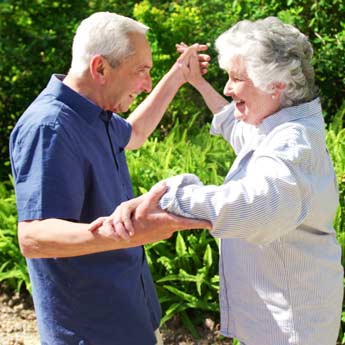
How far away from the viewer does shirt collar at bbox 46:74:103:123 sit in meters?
2.49

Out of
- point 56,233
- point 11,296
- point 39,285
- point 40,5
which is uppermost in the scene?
point 40,5

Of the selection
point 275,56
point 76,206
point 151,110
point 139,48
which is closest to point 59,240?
point 76,206

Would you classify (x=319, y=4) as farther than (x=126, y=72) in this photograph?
Yes

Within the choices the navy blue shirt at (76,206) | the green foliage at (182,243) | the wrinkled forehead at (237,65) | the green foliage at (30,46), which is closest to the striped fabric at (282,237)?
the wrinkled forehead at (237,65)

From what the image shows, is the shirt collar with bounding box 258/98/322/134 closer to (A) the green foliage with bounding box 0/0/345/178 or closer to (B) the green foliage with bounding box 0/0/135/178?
(A) the green foliage with bounding box 0/0/345/178

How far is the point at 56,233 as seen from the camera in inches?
86.3

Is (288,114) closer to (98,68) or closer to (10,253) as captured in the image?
(98,68)

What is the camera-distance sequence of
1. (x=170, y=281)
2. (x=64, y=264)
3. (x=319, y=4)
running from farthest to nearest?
(x=319, y=4) → (x=170, y=281) → (x=64, y=264)

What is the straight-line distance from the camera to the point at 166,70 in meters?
6.41

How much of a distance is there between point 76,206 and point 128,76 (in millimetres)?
578

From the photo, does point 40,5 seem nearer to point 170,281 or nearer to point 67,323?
point 170,281

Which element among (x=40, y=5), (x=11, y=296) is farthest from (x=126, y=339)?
(x=40, y=5)

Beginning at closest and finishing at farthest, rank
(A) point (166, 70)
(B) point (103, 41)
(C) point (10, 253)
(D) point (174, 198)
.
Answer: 1. (D) point (174, 198)
2. (B) point (103, 41)
3. (C) point (10, 253)
4. (A) point (166, 70)

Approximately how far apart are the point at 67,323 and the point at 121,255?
0.31m
